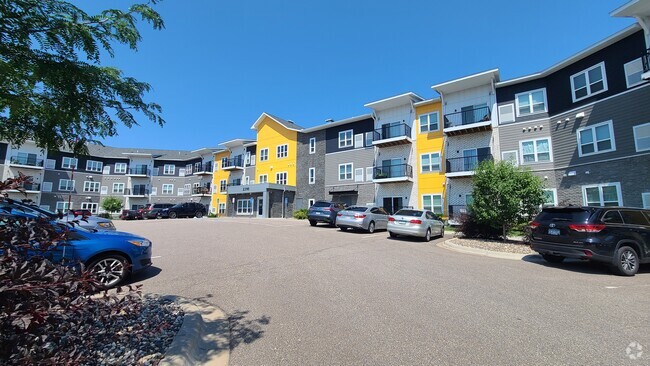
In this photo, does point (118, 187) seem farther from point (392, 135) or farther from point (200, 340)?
point (200, 340)

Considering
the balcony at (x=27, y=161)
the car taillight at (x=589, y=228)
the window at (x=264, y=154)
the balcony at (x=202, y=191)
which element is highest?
the window at (x=264, y=154)

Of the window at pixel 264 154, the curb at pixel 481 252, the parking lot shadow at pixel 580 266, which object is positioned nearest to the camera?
the parking lot shadow at pixel 580 266

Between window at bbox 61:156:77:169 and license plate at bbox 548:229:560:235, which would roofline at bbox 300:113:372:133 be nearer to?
license plate at bbox 548:229:560:235

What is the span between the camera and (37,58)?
9.62 ft

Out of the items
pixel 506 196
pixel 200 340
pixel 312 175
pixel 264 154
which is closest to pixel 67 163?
pixel 264 154

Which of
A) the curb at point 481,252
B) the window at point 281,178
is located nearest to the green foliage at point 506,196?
the curb at point 481,252

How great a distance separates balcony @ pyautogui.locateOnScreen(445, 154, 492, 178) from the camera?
22.4m

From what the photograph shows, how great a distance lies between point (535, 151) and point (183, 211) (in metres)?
33.9

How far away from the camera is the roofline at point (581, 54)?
16138 millimetres

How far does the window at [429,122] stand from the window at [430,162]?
226 cm

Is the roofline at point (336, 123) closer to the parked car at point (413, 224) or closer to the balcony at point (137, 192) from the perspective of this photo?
the parked car at point (413, 224)

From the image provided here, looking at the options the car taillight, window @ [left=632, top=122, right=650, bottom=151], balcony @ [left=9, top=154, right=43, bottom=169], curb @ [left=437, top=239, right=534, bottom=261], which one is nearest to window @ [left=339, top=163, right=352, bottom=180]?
curb @ [left=437, top=239, right=534, bottom=261]

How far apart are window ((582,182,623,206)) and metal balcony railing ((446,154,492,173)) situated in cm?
612

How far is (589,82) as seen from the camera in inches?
719
